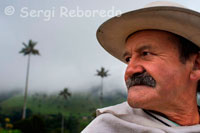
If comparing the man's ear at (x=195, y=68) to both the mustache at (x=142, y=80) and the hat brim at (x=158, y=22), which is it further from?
the mustache at (x=142, y=80)

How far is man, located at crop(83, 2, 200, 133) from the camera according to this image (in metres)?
1.64

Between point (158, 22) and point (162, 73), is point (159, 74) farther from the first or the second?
point (158, 22)

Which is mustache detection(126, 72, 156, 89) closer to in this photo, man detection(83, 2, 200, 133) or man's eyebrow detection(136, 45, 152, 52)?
man detection(83, 2, 200, 133)

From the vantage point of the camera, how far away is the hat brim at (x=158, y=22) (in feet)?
5.36

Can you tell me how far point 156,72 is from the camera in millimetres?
1645

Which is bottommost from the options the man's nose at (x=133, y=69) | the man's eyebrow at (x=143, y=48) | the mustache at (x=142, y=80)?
the mustache at (x=142, y=80)

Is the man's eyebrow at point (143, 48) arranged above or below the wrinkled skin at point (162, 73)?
above

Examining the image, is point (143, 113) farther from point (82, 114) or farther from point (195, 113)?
point (82, 114)

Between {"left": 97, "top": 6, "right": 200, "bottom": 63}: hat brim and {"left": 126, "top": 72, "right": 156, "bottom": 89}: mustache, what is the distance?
38 centimetres

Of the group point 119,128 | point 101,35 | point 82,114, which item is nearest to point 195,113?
point 119,128

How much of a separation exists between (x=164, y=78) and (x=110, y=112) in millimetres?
453

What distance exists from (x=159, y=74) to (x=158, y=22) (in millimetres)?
380

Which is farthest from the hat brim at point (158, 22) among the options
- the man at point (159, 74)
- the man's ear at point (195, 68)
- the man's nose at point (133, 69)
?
the man's nose at point (133, 69)

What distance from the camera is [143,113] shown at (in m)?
1.82
